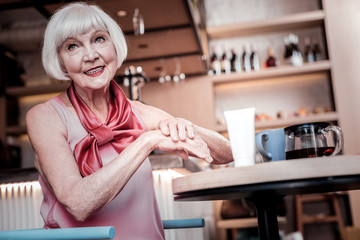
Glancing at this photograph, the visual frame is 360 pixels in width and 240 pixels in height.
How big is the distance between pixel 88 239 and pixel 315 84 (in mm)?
4041

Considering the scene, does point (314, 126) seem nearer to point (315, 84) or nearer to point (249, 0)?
point (315, 84)

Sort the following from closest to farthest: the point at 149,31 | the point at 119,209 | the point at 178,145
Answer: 1. the point at 178,145
2. the point at 119,209
3. the point at 149,31

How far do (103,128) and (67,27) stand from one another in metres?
0.30

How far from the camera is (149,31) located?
321 centimetres

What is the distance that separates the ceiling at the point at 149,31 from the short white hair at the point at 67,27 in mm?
953

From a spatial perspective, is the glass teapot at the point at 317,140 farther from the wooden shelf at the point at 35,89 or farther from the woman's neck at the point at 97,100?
the wooden shelf at the point at 35,89

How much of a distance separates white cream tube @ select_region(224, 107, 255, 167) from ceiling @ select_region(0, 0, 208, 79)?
1452 millimetres

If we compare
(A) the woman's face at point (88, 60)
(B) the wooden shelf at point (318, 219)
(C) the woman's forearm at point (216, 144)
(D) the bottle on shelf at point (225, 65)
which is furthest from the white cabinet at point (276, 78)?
(A) the woman's face at point (88, 60)

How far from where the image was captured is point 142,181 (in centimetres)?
123

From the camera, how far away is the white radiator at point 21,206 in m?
1.88

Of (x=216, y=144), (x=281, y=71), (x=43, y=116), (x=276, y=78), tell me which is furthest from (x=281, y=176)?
(x=276, y=78)

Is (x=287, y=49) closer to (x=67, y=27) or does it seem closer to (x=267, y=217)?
(x=67, y=27)

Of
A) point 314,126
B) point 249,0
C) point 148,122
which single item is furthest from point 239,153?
point 249,0

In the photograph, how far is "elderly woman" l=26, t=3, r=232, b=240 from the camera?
3.42 feet
